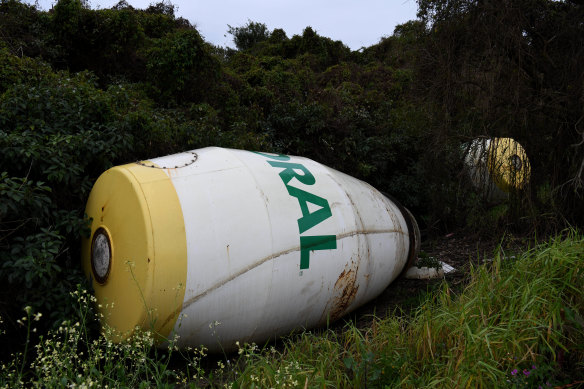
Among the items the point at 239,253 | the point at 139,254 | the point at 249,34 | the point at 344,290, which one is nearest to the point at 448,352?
the point at 344,290

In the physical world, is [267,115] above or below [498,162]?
above

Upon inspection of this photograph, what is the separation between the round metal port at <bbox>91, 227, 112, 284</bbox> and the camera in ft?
12.5

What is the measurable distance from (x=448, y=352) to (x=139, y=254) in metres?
2.42

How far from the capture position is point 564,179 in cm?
667

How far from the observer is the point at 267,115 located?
10.4 meters

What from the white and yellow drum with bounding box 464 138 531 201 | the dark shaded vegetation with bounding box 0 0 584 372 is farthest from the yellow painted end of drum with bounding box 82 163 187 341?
the white and yellow drum with bounding box 464 138 531 201

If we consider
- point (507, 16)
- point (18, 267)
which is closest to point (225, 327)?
point (18, 267)

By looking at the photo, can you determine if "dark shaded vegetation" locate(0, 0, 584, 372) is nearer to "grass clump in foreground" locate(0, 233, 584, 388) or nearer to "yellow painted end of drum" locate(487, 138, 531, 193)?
"yellow painted end of drum" locate(487, 138, 531, 193)

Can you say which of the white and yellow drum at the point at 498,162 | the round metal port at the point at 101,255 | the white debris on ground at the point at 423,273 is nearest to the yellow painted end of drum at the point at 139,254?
the round metal port at the point at 101,255

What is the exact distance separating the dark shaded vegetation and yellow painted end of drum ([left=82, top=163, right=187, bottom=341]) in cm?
37

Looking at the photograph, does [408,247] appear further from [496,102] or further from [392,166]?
[392,166]

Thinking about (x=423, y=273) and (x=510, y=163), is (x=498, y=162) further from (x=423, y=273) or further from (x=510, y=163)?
(x=423, y=273)

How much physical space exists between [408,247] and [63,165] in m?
4.09

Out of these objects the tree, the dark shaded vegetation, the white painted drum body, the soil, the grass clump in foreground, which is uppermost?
the tree
